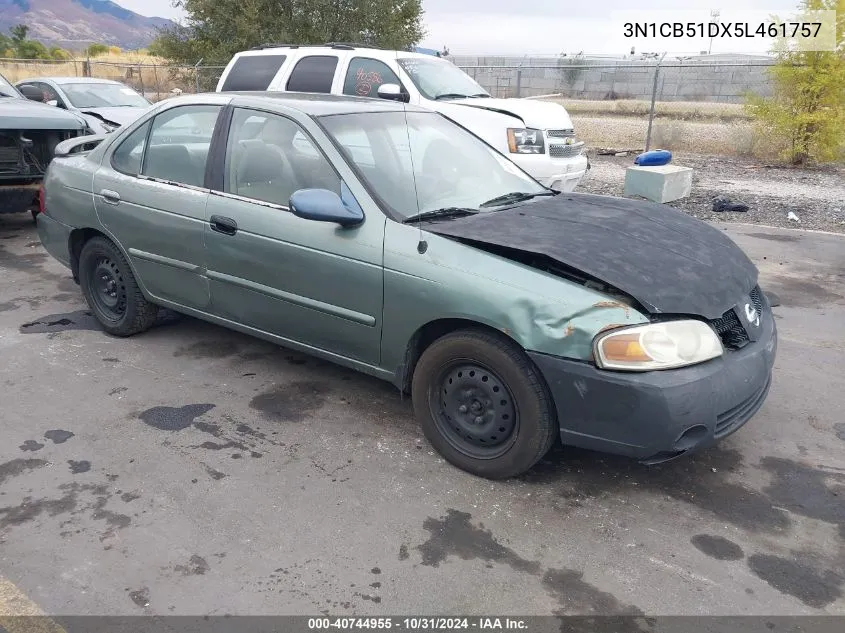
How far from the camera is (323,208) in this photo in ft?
11.5

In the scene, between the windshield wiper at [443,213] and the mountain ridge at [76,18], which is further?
the mountain ridge at [76,18]

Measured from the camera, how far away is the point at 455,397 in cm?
338

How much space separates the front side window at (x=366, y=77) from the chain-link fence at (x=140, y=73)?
8.30 metres

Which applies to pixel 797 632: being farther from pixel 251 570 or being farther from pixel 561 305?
pixel 251 570

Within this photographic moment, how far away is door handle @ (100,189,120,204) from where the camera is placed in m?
4.66

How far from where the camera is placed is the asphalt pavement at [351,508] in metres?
2.62

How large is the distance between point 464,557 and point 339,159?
2.08m

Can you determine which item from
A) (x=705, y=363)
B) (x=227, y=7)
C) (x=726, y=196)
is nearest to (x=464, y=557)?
(x=705, y=363)

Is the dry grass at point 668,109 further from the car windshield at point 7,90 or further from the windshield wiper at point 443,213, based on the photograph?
the windshield wiper at point 443,213

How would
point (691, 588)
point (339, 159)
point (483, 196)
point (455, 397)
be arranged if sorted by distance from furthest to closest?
1. point (483, 196)
2. point (339, 159)
3. point (455, 397)
4. point (691, 588)

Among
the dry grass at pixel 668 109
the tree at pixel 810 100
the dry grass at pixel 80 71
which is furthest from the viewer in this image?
the dry grass at pixel 80 71

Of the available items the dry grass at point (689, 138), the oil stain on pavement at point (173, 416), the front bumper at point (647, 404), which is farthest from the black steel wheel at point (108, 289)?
the dry grass at point (689, 138)

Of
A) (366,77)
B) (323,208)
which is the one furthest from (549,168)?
(323,208)

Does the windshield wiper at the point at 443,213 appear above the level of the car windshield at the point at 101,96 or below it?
below
